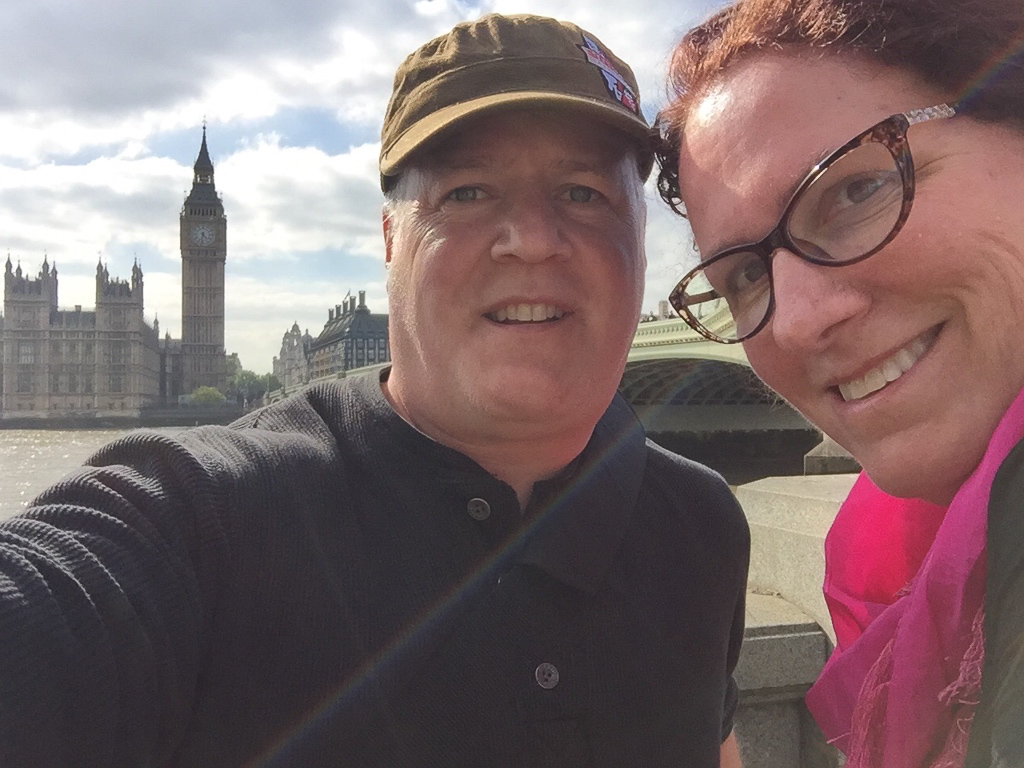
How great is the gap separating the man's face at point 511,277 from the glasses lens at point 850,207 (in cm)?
37

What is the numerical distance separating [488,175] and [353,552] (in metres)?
0.59

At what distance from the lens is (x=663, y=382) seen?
75.4 ft

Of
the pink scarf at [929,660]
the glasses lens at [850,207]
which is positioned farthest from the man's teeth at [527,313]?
the pink scarf at [929,660]

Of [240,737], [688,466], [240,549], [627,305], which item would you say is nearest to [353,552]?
[240,549]

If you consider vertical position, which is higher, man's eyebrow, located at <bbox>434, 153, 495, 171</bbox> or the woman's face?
man's eyebrow, located at <bbox>434, 153, 495, 171</bbox>

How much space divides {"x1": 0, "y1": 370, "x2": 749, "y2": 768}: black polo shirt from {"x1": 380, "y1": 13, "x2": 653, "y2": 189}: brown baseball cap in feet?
1.42

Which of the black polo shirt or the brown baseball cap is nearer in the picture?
the black polo shirt

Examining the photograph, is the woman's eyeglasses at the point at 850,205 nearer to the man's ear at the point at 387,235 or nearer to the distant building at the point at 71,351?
the man's ear at the point at 387,235

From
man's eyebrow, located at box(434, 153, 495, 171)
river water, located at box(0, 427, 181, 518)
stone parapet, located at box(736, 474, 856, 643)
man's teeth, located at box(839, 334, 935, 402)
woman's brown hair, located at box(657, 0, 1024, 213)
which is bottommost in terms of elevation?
river water, located at box(0, 427, 181, 518)

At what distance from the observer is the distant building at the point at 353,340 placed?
2549 inches

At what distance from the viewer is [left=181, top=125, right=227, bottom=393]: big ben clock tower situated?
71.4 metres

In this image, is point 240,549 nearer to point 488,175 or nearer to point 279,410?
point 279,410

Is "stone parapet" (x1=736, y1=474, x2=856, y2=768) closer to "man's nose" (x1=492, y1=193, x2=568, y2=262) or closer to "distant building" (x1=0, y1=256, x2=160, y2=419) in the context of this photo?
"man's nose" (x1=492, y1=193, x2=568, y2=262)

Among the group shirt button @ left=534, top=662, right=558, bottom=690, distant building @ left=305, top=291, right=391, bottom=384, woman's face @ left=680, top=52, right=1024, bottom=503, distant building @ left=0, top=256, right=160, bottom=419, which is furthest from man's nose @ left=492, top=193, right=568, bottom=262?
distant building @ left=305, top=291, right=391, bottom=384
